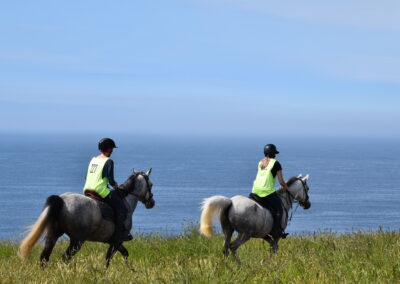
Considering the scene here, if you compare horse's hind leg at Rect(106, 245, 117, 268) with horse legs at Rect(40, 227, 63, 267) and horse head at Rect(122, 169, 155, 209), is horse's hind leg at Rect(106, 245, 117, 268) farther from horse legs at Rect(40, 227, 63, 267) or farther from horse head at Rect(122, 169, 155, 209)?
horse legs at Rect(40, 227, 63, 267)

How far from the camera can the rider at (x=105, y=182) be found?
40.9ft

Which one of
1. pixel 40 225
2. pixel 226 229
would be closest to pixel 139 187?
pixel 226 229

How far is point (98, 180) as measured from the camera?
1245 centimetres

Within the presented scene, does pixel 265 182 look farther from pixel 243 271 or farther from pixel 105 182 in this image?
pixel 243 271

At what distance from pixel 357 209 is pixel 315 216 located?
478 inches

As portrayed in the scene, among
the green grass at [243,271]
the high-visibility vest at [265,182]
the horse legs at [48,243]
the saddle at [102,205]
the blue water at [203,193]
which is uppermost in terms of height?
the high-visibility vest at [265,182]

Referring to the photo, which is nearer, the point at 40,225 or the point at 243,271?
the point at 243,271

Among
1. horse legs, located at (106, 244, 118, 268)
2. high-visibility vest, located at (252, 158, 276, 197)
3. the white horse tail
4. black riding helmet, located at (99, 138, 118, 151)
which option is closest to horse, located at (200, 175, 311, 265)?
the white horse tail

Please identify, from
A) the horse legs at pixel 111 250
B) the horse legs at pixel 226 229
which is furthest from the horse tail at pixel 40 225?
the horse legs at pixel 226 229

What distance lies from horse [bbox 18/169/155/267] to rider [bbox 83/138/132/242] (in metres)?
0.11

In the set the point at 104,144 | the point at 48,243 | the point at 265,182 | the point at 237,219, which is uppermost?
the point at 104,144

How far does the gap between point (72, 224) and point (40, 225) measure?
0.64 m

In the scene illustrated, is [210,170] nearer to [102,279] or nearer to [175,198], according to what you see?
[175,198]

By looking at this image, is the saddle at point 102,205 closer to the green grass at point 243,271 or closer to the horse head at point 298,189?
the green grass at point 243,271
